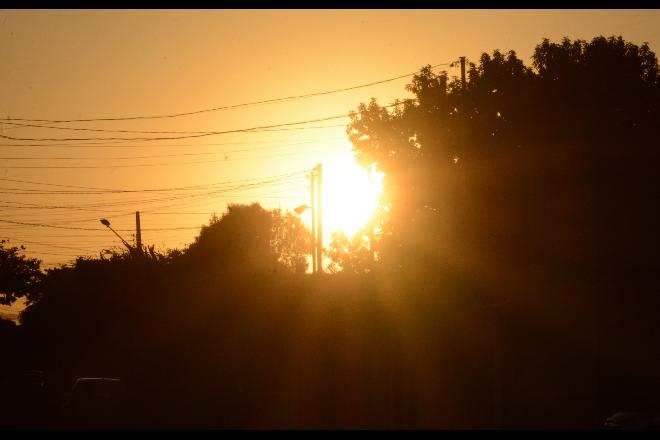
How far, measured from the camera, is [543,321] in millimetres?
28109

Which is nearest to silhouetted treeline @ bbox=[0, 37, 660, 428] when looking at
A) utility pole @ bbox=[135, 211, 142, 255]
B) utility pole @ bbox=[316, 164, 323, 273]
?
utility pole @ bbox=[316, 164, 323, 273]

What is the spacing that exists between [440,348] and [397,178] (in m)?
10.9

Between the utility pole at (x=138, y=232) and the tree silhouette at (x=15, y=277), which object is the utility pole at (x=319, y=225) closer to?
the utility pole at (x=138, y=232)

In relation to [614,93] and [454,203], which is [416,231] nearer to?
[454,203]

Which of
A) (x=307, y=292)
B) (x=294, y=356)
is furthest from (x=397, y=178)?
(x=294, y=356)

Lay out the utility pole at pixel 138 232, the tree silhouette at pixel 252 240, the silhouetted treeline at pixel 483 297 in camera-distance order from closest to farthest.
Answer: the silhouetted treeline at pixel 483 297, the tree silhouette at pixel 252 240, the utility pole at pixel 138 232

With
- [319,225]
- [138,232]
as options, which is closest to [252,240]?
[138,232]

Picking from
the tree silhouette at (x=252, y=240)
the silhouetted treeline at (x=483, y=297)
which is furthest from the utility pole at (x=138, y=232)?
the silhouetted treeline at (x=483, y=297)

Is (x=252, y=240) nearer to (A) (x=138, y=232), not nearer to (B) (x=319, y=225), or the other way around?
(A) (x=138, y=232)

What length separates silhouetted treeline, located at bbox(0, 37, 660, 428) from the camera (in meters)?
26.8

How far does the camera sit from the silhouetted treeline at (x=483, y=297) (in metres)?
26.8

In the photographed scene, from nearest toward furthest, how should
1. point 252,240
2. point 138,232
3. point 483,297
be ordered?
point 483,297, point 138,232, point 252,240

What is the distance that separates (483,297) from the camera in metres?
29.1

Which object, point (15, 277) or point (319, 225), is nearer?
point (319, 225)
